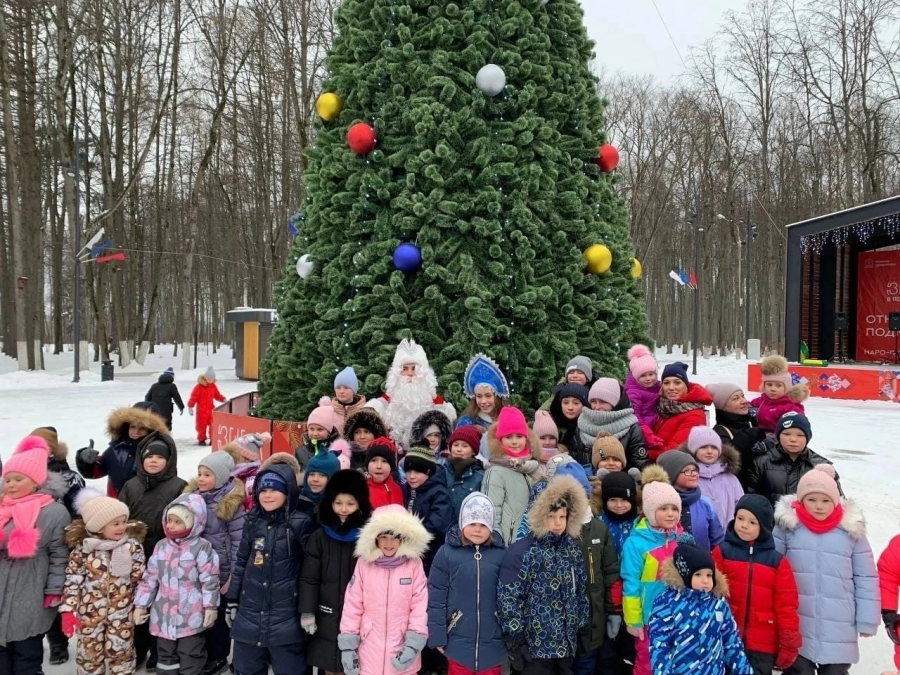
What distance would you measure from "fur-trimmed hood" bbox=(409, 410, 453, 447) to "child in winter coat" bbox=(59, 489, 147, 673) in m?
2.10

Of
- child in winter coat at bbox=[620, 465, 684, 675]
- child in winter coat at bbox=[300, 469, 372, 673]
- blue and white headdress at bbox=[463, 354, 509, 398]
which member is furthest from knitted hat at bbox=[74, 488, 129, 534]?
blue and white headdress at bbox=[463, 354, 509, 398]

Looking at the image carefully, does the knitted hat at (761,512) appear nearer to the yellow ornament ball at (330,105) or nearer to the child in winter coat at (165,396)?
the yellow ornament ball at (330,105)

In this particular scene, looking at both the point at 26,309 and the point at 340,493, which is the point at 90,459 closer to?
the point at 340,493

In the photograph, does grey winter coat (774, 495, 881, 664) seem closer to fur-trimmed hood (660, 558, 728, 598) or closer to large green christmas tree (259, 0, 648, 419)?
fur-trimmed hood (660, 558, 728, 598)

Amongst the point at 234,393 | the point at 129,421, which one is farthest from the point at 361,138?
the point at 234,393

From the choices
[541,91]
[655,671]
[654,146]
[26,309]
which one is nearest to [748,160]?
[654,146]

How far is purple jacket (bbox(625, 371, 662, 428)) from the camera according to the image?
5383mm

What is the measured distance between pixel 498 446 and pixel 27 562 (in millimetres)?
2944

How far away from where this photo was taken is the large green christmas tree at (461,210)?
6961 millimetres

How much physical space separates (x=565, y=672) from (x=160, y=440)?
3.05m

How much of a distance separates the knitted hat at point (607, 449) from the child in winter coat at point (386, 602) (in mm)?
1476

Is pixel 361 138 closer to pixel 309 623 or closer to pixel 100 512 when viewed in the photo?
pixel 100 512

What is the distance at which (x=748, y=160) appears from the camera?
35.8m

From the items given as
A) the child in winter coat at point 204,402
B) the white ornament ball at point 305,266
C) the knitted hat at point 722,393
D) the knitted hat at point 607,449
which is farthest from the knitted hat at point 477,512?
the child in winter coat at point 204,402
